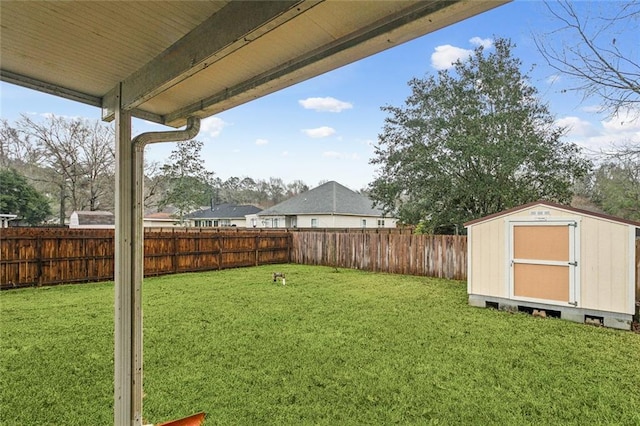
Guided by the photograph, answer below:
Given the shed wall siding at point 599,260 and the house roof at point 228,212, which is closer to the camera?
the shed wall siding at point 599,260

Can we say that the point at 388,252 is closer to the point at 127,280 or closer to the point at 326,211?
the point at 127,280

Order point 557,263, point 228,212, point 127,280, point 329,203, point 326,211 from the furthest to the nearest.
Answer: point 228,212, point 329,203, point 326,211, point 557,263, point 127,280

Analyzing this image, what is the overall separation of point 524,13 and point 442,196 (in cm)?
663

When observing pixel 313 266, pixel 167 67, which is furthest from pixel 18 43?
pixel 313 266

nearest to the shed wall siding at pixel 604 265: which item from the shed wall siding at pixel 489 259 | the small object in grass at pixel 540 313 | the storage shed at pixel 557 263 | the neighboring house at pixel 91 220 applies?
the storage shed at pixel 557 263

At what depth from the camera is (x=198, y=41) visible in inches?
55.7

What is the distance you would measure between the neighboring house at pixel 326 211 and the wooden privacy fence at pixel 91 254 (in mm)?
10388

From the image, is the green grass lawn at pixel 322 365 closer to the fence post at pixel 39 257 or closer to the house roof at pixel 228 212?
the fence post at pixel 39 257

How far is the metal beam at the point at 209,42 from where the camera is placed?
3.54 ft

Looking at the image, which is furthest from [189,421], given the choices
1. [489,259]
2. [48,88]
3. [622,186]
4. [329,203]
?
[329,203]

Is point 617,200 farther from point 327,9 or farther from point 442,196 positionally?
point 327,9

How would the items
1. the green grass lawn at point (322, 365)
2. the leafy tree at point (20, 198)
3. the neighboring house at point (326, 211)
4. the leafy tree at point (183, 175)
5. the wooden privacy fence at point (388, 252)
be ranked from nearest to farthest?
the green grass lawn at point (322, 365) → the wooden privacy fence at point (388, 252) → the leafy tree at point (20, 198) → the leafy tree at point (183, 175) → the neighboring house at point (326, 211)

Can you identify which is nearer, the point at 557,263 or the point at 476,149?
the point at 557,263

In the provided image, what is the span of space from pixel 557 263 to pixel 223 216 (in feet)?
88.3
